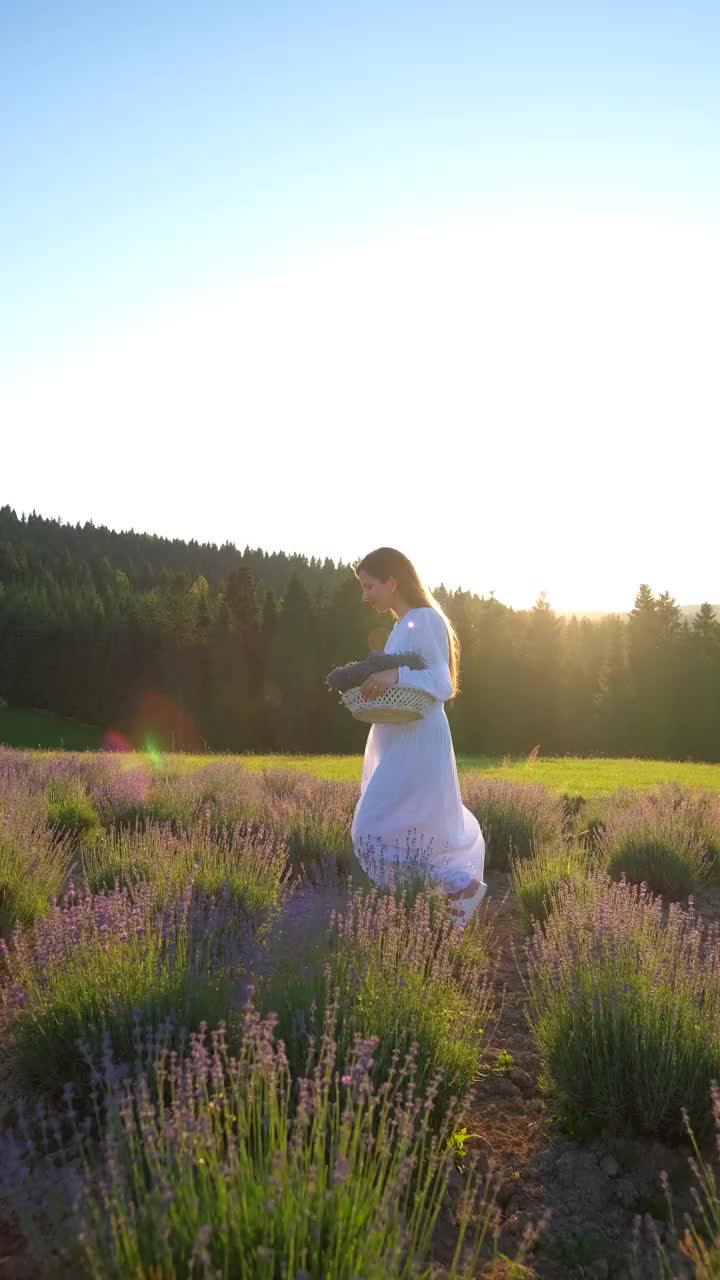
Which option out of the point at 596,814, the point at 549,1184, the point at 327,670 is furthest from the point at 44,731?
the point at 549,1184

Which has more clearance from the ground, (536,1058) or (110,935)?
(110,935)

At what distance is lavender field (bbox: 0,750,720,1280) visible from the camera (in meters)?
1.82

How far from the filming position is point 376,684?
5.24 metres

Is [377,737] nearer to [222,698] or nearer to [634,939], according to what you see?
[634,939]

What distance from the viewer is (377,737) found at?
5.70m

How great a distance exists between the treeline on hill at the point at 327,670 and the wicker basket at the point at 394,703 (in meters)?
41.5

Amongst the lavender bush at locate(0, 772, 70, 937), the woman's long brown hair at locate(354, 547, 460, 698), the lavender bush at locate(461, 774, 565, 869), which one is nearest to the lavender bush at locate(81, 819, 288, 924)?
the lavender bush at locate(0, 772, 70, 937)

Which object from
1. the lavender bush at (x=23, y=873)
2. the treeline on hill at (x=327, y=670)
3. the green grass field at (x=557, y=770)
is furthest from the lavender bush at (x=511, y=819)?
the treeline on hill at (x=327, y=670)

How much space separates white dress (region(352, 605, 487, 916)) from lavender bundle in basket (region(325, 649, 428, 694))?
65mm

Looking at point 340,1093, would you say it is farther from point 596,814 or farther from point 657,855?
point 596,814

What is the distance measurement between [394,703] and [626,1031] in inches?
95.2

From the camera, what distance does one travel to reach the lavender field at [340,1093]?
1815 mm

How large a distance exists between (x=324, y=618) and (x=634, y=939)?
5039cm

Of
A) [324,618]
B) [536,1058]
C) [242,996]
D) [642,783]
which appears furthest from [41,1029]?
[324,618]
